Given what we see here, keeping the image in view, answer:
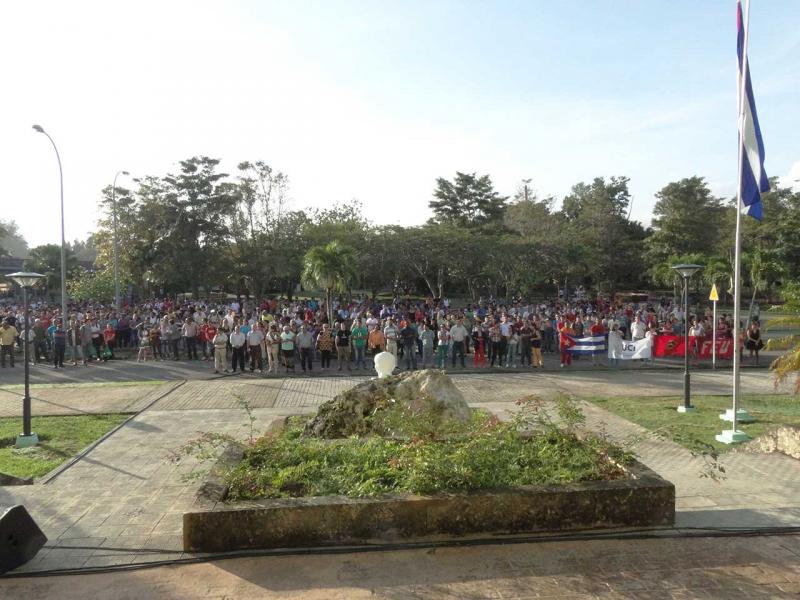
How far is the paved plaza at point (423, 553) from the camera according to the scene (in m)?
4.59

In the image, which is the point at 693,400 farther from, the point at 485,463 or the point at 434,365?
the point at 485,463

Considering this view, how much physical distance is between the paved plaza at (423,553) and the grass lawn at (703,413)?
113 cm

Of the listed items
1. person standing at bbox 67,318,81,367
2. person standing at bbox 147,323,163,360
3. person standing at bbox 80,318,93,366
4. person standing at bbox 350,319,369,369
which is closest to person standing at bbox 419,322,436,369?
person standing at bbox 350,319,369,369

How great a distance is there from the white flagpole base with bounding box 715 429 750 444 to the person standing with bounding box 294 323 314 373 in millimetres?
11363

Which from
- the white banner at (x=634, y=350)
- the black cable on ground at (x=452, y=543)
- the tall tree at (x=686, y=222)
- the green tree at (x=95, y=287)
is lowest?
the black cable on ground at (x=452, y=543)

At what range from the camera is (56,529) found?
238 inches

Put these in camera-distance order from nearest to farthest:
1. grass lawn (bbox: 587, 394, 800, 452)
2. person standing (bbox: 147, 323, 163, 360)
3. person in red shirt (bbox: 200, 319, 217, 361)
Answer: grass lawn (bbox: 587, 394, 800, 452) < person in red shirt (bbox: 200, 319, 217, 361) < person standing (bbox: 147, 323, 163, 360)

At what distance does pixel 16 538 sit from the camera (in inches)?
202

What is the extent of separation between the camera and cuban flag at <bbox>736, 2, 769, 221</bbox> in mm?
9625

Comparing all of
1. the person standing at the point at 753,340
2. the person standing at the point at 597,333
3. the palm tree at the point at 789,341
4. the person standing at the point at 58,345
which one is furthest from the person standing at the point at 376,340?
the person standing at the point at 753,340

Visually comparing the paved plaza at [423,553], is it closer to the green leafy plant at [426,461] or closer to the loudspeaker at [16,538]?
the loudspeaker at [16,538]

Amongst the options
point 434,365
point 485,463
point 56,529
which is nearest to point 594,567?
point 485,463

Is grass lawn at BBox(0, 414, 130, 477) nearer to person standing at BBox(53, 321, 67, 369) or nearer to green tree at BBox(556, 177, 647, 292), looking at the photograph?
person standing at BBox(53, 321, 67, 369)

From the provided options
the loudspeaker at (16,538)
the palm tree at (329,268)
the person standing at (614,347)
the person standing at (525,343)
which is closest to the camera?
the loudspeaker at (16,538)
